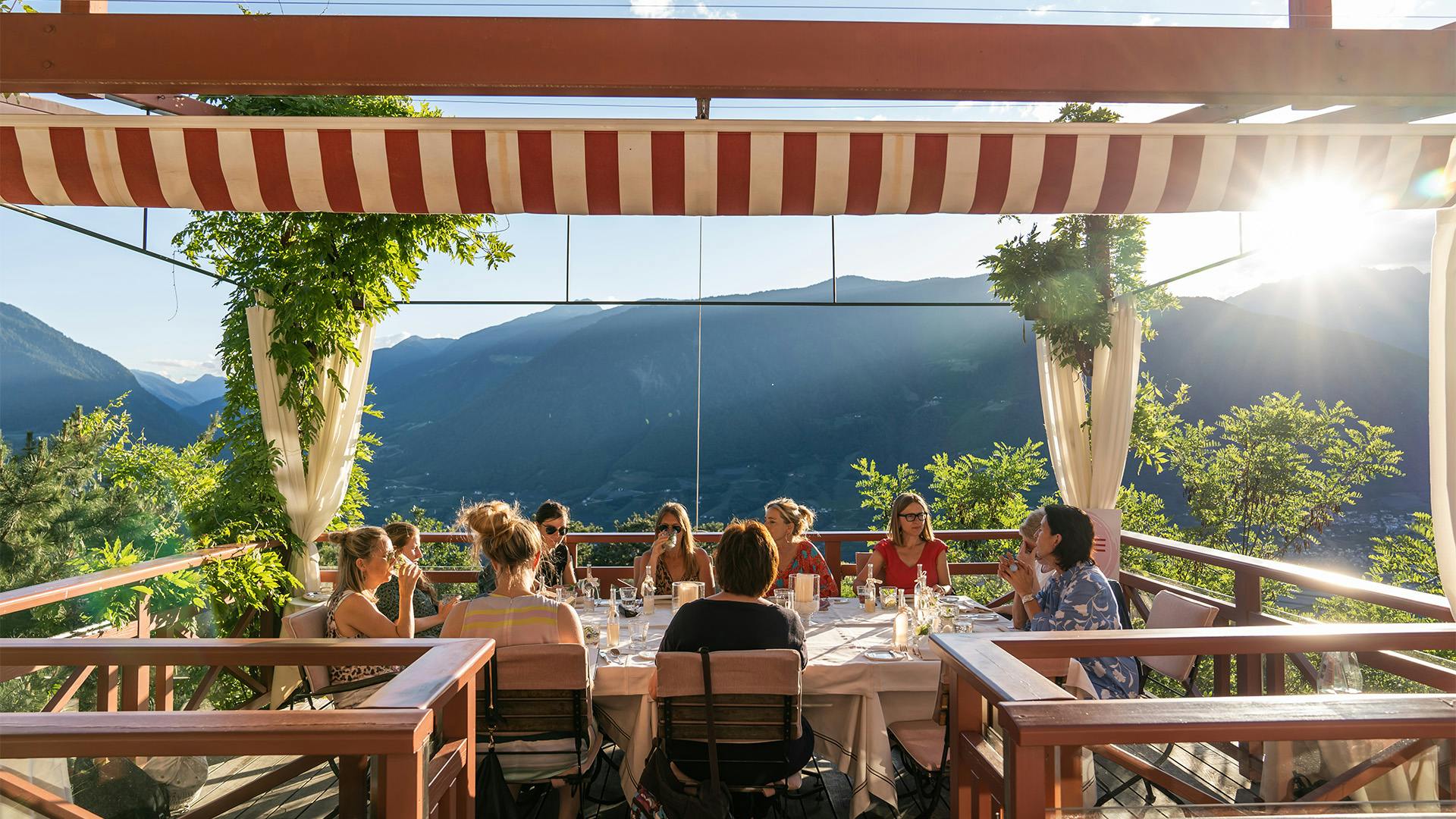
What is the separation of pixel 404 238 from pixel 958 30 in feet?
14.4

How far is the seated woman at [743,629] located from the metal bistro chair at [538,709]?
1.08ft

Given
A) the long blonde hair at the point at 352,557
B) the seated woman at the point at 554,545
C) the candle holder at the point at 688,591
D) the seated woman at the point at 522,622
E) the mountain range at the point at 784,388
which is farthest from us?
the mountain range at the point at 784,388

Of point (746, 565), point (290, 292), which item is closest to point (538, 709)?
point (746, 565)

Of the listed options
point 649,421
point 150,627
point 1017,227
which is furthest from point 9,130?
point 649,421

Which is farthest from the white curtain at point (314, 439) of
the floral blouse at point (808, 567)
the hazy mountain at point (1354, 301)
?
the hazy mountain at point (1354, 301)

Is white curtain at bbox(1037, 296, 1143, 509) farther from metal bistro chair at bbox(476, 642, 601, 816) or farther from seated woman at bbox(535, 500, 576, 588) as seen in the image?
metal bistro chair at bbox(476, 642, 601, 816)

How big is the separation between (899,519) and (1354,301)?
47.2 meters

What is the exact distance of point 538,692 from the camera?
287 centimetres

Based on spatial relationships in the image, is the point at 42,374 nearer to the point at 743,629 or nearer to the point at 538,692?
the point at 538,692

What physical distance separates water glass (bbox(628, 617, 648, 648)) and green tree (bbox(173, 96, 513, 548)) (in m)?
2.91

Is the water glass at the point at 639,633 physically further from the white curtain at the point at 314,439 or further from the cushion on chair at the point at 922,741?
the white curtain at the point at 314,439

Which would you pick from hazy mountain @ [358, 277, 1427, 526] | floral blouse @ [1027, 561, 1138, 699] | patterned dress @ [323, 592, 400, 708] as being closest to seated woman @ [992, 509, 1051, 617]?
floral blouse @ [1027, 561, 1138, 699]

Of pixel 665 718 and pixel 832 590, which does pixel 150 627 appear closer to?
pixel 665 718

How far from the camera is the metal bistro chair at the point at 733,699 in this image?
105 inches
